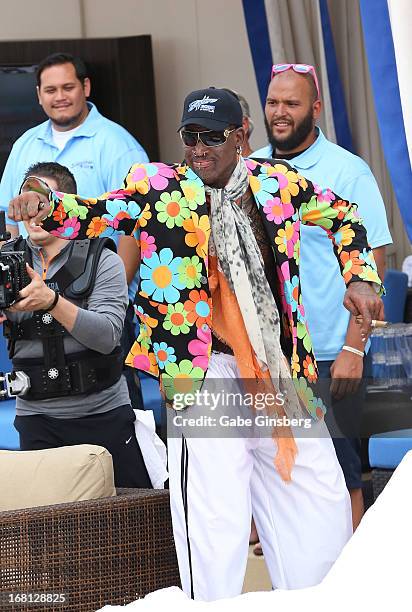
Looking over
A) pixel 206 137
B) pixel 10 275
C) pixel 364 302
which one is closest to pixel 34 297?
pixel 10 275

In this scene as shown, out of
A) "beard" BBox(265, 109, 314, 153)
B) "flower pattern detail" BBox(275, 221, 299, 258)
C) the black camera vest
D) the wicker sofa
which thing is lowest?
the wicker sofa

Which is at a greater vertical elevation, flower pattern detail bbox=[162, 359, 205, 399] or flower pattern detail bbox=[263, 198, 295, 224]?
flower pattern detail bbox=[263, 198, 295, 224]

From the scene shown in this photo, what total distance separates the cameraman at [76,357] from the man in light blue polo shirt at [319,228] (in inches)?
26.7

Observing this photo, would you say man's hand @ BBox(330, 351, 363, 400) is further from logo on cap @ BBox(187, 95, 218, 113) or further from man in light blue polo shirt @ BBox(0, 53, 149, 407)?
man in light blue polo shirt @ BBox(0, 53, 149, 407)

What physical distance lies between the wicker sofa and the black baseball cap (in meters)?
0.99

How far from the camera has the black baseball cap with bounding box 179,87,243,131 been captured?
310 cm

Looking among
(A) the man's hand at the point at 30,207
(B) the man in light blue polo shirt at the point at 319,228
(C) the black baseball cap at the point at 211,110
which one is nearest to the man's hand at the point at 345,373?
(B) the man in light blue polo shirt at the point at 319,228

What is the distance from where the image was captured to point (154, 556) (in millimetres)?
3236

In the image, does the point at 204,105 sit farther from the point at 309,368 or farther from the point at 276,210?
the point at 309,368

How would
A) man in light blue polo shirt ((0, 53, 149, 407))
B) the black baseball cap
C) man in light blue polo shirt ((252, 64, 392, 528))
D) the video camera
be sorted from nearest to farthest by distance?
the black baseball cap → the video camera → man in light blue polo shirt ((252, 64, 392, 528)) → man in light blue polo shirt ((0, 53, 149, 407))

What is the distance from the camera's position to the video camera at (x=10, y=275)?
11.0 feet

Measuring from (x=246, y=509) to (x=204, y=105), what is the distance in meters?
1.04

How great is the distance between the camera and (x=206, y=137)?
3.12 metres

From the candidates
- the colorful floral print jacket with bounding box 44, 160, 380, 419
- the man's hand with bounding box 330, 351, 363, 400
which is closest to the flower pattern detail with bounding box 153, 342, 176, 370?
the colorful floral print jacket with bounding box 44, 160, 380, 419
